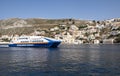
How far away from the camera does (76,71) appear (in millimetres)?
57781

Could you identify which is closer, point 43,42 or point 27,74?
point 27,74

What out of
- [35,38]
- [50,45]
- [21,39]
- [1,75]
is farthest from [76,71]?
[21,39]

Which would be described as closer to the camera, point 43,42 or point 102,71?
point 102,71

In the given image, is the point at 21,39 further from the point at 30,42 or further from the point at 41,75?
the point at 41,75

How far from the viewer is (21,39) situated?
19838 centimetres

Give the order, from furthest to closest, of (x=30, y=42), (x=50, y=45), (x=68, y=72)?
(x=30, y=42) → (x=50, y=45) → (x=68, y=72)

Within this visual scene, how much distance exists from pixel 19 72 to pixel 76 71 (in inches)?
488

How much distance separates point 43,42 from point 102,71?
123 meters

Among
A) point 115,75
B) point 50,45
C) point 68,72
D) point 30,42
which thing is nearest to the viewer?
point 115,75

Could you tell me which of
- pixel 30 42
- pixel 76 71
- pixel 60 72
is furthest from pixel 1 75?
pixel 30 42

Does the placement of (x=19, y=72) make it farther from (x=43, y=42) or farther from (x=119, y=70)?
(x=43, y=42)

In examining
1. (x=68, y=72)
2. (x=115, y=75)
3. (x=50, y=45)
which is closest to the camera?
(x=115, y=75)

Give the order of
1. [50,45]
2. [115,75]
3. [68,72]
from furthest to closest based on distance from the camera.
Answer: [50,45] < [68,72] < [115,75]

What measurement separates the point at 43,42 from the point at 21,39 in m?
26.5
